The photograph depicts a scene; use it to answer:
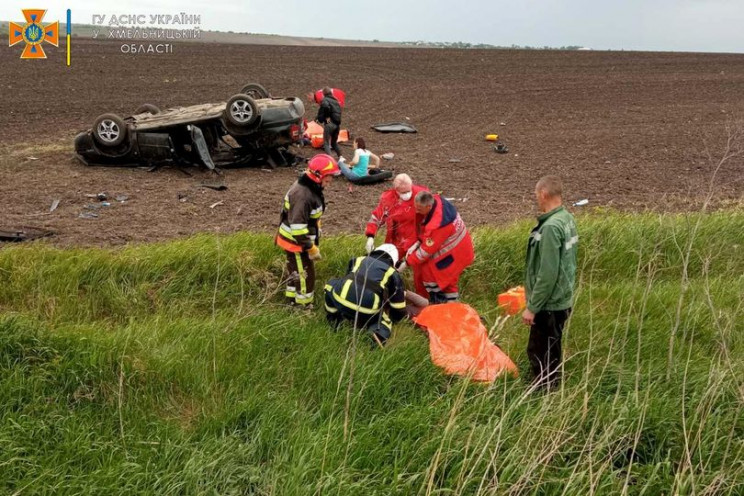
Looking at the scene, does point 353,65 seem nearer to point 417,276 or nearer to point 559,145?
point 559,145

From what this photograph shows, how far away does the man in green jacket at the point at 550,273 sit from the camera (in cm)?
366

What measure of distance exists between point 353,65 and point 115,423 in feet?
95.7

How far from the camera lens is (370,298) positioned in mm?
4566

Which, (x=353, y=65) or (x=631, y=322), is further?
(x=353, y=65)

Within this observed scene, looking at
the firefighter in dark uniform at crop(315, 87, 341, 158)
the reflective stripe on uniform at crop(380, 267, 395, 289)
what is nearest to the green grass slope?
the reflective stripe on uniform at crop(380, 267, 395, 289)

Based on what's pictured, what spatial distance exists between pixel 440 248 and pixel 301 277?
129 centimetres

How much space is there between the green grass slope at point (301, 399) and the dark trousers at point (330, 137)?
671 cm

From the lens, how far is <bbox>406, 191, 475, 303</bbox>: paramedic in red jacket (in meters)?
5.18

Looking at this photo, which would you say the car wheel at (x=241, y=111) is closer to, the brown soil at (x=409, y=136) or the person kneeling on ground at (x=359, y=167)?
the brown soil at (x=409, y=136)

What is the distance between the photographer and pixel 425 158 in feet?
39.4

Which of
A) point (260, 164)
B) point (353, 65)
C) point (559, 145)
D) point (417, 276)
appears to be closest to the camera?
point (417, 276)

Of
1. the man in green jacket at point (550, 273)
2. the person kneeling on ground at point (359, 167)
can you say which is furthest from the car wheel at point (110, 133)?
the man in green jacket at point (550, 273)

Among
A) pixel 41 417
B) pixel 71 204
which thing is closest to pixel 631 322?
pixel 41 417

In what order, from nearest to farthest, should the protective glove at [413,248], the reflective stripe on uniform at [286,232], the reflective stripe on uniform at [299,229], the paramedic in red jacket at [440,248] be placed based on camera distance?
the reflective stripe on uniform at [299,229]
the reflective stripe on uniform at [286,232]
the paramedic in red jacket at [440,248]
the protective glove at [413,248]
